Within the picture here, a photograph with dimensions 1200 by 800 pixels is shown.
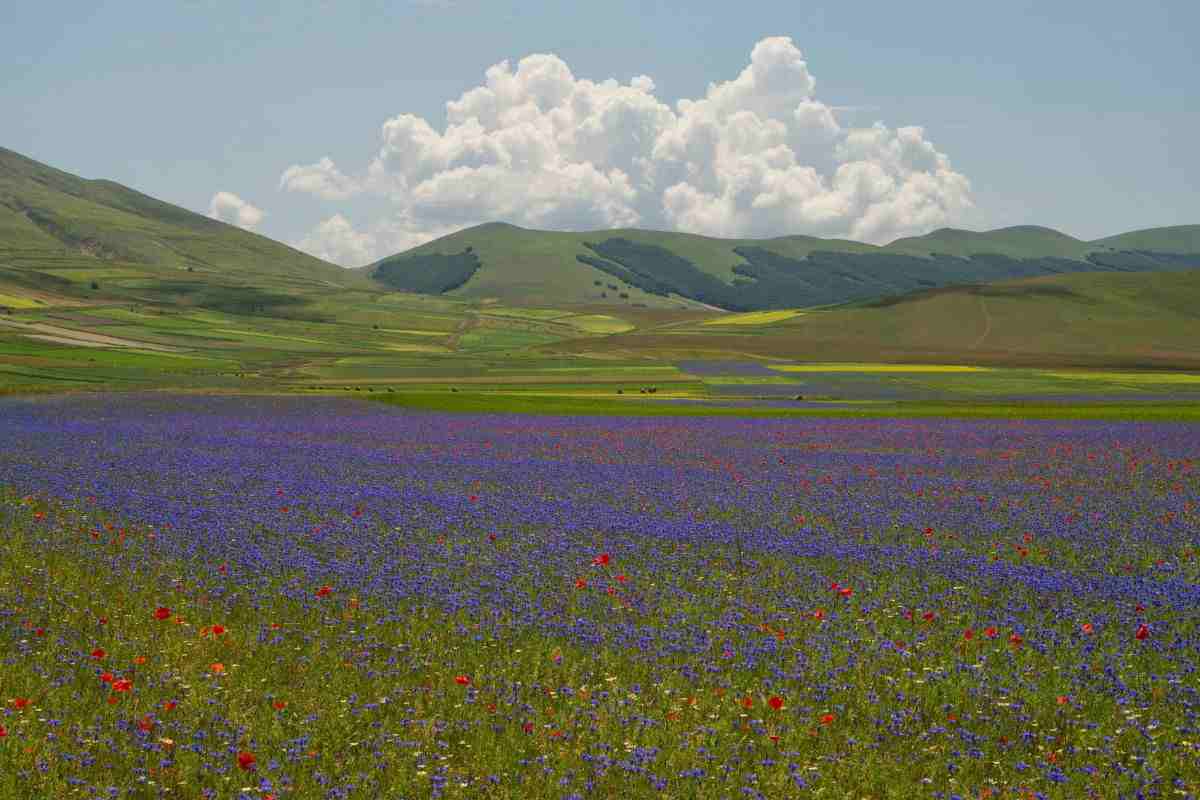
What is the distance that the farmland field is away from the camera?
7969mm

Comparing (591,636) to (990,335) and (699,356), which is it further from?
(990,335)

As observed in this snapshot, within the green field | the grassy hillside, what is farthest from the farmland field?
the grassy hillside

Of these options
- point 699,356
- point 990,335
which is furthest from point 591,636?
point 990,335

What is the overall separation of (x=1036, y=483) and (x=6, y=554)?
23.2m

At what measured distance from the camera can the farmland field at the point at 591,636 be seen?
797cm

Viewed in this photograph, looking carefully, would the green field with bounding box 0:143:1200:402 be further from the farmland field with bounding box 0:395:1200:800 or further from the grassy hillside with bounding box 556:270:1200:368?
the farmland field with bounding box 0:395:1200:800

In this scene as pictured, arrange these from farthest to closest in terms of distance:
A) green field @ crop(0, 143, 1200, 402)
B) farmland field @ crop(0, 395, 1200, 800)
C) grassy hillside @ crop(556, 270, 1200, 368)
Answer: grassy hillside @ crop(556, 270, 1200, 368), green field @ crop(0, 143, 1200, 402), farmland field @ crop(0, 395, 1200, 800)

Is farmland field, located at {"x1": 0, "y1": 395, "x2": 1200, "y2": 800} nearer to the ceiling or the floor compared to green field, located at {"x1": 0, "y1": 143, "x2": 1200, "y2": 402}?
nearer to the floor

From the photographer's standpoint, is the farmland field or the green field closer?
the farmland field

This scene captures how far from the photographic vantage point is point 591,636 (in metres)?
11.4

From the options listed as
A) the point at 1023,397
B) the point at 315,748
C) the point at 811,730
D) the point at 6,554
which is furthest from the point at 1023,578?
the point at 1023,397

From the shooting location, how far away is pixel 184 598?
12836 millimetres

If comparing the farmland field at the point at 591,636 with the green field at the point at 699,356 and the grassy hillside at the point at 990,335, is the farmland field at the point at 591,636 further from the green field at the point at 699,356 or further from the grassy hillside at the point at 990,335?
the grassy hillside at the point at 990,335

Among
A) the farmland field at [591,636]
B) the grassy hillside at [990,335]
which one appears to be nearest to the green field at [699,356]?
the grassy hillside at [990,335]
